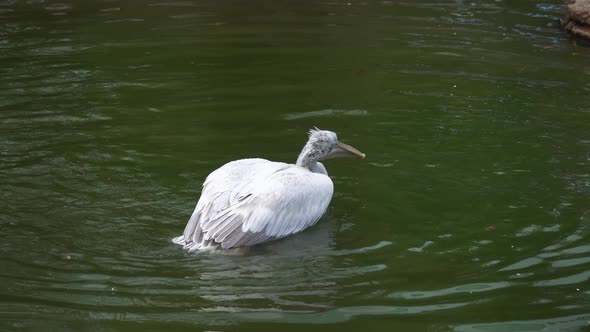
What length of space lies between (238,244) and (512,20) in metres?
6.99

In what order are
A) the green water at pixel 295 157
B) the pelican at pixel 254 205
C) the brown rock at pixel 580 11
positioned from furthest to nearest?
the brown rock at pixel 580 11 → the pelican at pixel 254 205 → the green water at pixel 295 157

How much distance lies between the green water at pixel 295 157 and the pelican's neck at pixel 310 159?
0.75 feet

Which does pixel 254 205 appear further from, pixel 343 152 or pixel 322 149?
pixel 343 152

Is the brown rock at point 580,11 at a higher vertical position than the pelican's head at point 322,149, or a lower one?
higher

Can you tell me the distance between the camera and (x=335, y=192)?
7.05 meters

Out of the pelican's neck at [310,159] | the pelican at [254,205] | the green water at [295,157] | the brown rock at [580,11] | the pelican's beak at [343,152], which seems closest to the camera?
the green water at [295,157]

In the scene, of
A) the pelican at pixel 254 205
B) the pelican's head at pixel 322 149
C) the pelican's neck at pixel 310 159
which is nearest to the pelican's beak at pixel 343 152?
the pelican's head at pixel 322 149

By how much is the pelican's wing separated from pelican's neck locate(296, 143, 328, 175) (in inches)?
12.5

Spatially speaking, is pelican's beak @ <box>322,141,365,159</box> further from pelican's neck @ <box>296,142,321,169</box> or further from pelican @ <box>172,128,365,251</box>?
pelican @ <box>172,128,365,251</box>

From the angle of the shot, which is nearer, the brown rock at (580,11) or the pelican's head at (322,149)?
the pelican's head at (322,149)

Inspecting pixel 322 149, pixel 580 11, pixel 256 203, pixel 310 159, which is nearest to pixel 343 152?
pixel 322 149

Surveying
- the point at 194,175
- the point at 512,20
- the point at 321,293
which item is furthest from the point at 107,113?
the point at 512,20

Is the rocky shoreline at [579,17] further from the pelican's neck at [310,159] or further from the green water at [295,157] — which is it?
the pelican's neck at [310,159]

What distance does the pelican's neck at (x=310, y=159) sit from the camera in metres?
6.93
